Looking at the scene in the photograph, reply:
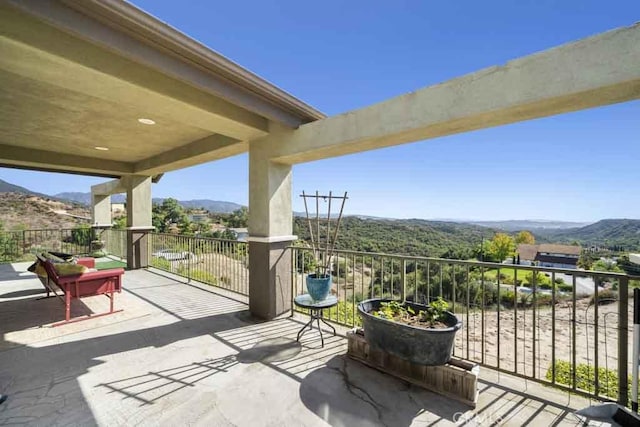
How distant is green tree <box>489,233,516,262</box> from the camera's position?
26034mm

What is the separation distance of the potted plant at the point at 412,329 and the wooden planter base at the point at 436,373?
162 millimetres

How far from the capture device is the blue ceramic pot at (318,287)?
9.89 ft

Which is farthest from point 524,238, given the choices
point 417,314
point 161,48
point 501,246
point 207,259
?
point 161,48

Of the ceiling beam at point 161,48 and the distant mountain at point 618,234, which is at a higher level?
the ceiling beam at point 161,48

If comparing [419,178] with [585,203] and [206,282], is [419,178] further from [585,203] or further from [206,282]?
[206,282]

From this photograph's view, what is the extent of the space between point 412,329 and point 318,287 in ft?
3.95

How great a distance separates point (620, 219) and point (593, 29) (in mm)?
26477

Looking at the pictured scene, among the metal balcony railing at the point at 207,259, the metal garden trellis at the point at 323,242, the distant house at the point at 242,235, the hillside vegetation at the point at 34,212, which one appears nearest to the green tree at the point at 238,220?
the distant house at the point at 242,235

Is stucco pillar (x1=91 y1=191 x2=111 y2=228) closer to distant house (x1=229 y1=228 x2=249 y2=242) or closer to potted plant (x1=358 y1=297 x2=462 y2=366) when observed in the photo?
distant house (x1=229 y1=228 x2=249 y2=242)

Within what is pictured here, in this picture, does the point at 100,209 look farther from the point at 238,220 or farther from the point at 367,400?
the point at 238,220

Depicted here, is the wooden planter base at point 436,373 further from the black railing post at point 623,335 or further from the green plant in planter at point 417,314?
the black railing post at point 623,335

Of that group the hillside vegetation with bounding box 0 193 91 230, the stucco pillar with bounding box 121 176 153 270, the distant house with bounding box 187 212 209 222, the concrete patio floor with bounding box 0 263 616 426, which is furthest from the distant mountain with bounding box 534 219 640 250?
the distant house with bounding box 187 212 209 222

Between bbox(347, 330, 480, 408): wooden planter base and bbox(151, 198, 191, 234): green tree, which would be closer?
bbox(347, 330, 480, 408): wooden planter base

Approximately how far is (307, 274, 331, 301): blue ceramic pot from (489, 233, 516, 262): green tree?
1041 inches
